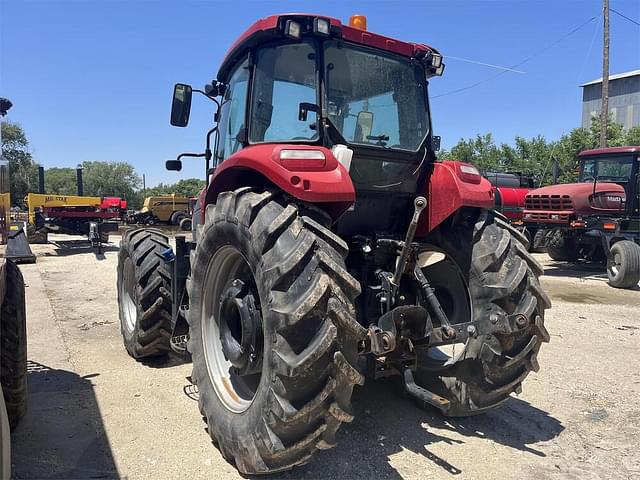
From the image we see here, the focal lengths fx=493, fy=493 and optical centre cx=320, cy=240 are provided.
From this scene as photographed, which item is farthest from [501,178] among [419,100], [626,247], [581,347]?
[419,100]

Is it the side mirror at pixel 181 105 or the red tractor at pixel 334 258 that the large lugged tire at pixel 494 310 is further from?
the side mirror at pixel 181 105

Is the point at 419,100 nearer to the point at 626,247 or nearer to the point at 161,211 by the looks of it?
the point at 626,247

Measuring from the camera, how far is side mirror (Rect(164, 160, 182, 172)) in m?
4.69

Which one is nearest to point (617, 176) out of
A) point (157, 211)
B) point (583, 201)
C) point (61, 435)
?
point (583, 201)

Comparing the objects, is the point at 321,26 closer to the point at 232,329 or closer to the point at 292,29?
the point at 292,29

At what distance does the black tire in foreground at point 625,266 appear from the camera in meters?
9.78

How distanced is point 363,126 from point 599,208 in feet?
33.5

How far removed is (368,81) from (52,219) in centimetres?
1662

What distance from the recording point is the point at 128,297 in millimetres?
5172

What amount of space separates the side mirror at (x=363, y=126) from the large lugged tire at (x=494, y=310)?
3.13 ft

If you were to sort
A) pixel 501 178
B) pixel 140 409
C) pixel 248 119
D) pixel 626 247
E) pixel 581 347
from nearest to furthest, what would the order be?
1. pixel 248 119
2. pixel 140 409
3. pixel 581 347
4. pixel 626 247
5. pixel 501 178

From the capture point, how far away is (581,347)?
18.6 ft

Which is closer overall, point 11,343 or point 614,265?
point 11,343

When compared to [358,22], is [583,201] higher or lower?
lower
